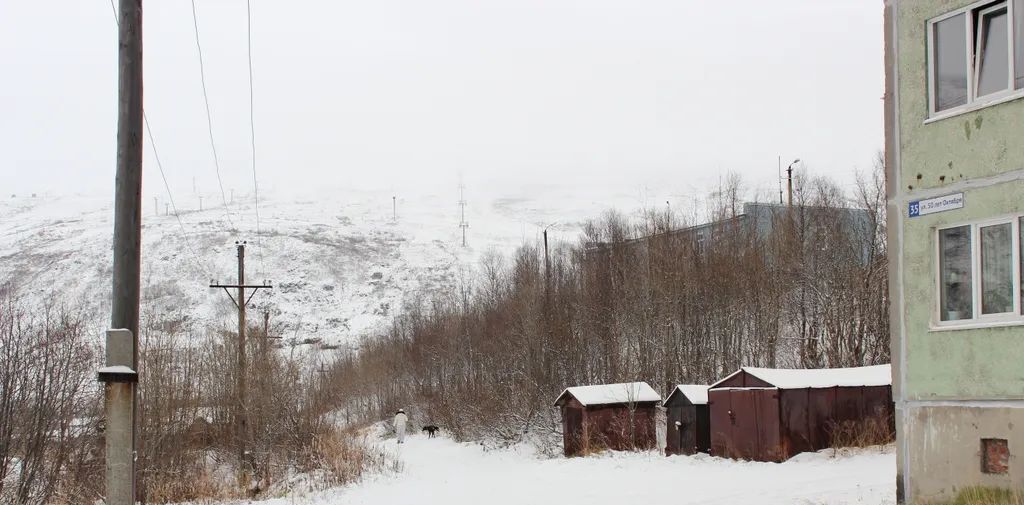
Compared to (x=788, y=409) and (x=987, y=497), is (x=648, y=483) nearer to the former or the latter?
(x=788, y=409)

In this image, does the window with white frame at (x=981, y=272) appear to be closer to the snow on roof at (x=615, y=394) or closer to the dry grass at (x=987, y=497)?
the dry grass at (x=987, y=497)

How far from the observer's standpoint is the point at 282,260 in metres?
117

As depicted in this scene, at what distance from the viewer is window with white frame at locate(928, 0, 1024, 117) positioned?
11656mm

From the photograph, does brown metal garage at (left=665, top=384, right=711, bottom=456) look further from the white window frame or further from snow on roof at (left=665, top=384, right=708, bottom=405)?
the white window frame

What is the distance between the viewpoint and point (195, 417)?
29.2 m

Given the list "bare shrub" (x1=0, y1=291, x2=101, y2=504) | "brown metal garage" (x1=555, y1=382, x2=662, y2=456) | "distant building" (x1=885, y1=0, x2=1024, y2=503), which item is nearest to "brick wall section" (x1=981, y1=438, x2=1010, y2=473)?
"distant building" (x1=885, y1=0, x2=1024, y2=503)

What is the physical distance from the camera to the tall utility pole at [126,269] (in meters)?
8.90

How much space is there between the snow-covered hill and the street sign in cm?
6858

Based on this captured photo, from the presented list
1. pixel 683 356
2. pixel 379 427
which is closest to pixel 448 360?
pixel 379 427

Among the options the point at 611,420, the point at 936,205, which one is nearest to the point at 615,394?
the point at 611,420

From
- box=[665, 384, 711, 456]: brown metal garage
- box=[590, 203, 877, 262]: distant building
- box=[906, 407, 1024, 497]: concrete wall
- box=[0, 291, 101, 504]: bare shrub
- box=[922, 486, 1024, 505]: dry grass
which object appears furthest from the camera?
box=[590, 203, 877, 262]: distant building

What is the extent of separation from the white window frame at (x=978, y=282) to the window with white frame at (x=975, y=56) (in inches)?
63.5

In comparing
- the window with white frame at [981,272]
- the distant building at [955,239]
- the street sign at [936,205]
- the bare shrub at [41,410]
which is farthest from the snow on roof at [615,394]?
the window with white frame at [981,272]

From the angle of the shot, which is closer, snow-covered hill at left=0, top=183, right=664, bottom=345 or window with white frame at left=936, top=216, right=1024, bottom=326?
window with white frame at left=936, top=216, right=1024, bottom=326
